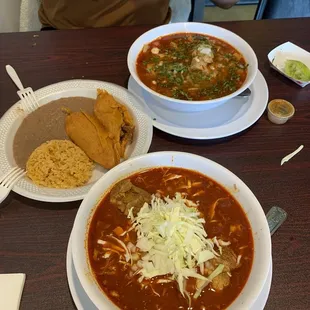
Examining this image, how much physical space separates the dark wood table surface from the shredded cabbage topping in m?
0.32

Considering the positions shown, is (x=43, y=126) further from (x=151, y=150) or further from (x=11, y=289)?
(x=11, y=289)

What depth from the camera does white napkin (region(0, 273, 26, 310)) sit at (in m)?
1.20

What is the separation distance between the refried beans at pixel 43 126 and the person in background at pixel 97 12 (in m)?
0.95

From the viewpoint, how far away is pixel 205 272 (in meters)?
1.13

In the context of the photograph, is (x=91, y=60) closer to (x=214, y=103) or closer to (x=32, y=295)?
(x=214, y=103)

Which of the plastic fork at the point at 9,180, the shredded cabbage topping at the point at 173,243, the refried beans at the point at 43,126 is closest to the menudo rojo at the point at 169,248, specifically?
the shredded cabbage topping at the point at 173,243

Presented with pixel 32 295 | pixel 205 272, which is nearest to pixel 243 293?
pixel 205 272

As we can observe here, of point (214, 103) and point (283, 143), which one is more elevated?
point (214, 103)

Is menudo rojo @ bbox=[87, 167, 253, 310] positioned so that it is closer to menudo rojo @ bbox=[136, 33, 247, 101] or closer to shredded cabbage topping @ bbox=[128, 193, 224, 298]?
shredded cabbage topping @ bbox=[128, 193, 224, 298]

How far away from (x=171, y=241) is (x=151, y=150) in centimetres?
62

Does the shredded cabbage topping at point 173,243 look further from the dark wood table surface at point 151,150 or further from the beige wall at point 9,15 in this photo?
the beige wall at point 9,15

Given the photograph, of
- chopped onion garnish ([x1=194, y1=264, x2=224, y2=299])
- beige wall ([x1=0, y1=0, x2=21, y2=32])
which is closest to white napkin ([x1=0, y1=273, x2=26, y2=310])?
chopped onion garnish ([x1=194, y1=264, x2=224, y2=299])

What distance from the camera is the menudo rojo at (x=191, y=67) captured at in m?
1.80

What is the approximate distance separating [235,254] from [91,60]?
1393 mm
